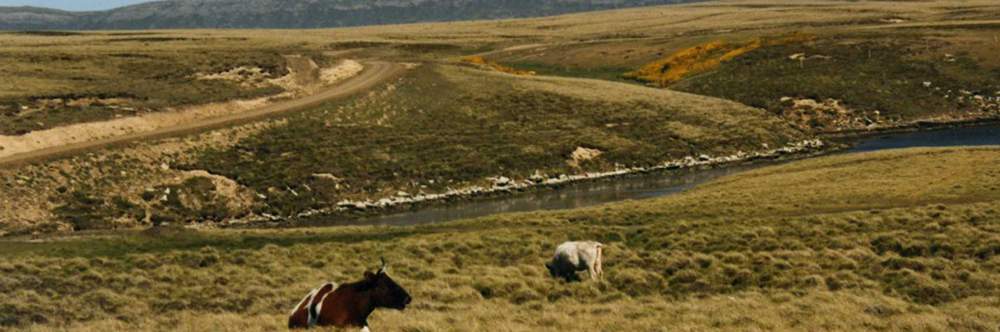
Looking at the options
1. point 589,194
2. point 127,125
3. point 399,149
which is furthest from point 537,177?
point 127,125

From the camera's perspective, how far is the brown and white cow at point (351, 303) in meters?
14.0

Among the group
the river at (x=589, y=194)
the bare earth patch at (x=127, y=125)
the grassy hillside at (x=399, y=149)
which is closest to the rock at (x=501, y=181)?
the grassy hillside at (x=399, y=149)

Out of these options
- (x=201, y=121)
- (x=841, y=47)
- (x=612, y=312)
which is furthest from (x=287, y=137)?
(x=841, y=47)

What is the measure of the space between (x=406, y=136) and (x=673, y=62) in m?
61.5

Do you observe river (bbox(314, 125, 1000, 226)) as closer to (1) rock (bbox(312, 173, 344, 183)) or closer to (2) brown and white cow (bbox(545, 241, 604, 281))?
(1) rock (bbox(312, 173, 344, 183))

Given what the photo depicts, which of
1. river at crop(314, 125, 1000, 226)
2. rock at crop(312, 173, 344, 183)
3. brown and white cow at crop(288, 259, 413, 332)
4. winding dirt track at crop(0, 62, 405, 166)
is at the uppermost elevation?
brown and white cow at crop(288, 259, 413, 332)

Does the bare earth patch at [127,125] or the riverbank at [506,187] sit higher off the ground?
the bare earth patch at [127,125]

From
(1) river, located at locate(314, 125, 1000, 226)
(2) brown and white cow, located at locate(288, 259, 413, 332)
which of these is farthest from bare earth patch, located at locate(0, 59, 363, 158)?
(2) brown and white cow, located at locate(288, 259, 413, 332)

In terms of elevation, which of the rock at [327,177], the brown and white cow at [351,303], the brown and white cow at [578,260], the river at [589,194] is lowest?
the river at [589,194]

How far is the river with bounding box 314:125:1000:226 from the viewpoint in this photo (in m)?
46.1

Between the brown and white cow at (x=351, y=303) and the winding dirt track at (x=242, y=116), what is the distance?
1551 inches

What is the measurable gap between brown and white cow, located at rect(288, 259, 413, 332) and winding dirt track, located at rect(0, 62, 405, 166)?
3939 centimetres

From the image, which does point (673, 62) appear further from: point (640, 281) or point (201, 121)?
point (640, 281)

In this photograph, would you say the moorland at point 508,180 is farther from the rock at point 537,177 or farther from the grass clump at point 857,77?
the grass clump at point 857,77
